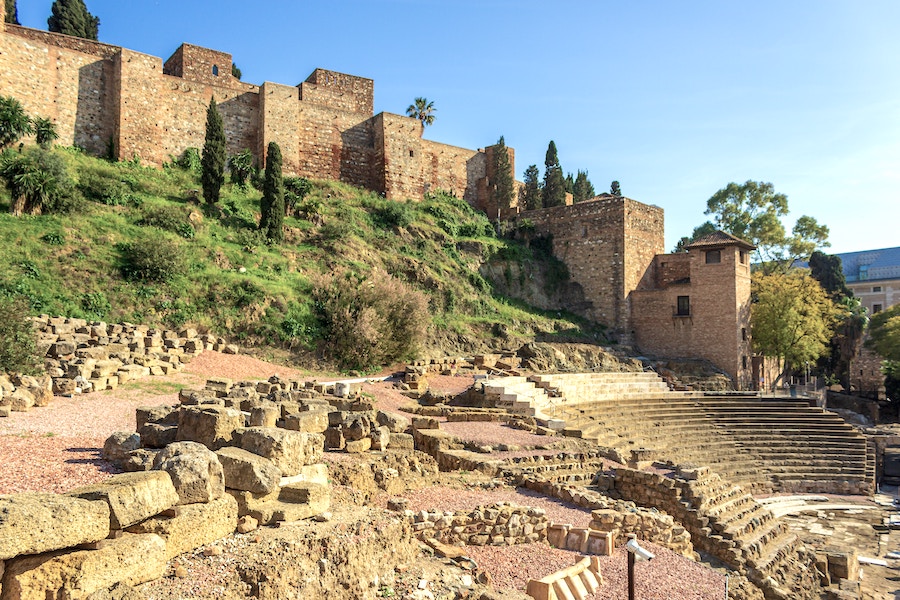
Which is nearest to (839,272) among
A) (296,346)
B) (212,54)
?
(296,346)

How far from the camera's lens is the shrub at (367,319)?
2153 centimetres

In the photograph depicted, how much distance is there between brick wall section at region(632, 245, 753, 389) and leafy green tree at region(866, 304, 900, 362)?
11395 millimetres

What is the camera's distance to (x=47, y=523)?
12.3 ft

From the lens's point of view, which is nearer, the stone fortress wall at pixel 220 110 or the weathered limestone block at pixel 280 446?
the weathered limestone block at pixel 280 446

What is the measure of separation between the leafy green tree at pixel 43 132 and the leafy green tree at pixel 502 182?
78.8ft

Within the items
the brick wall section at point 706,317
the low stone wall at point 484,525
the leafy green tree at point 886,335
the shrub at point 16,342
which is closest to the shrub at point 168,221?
the shrub at point 16,342

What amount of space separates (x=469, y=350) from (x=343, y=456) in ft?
60.3

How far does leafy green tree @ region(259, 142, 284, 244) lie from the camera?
26.1 metres

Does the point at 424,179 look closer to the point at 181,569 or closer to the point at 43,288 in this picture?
the point at 43,288

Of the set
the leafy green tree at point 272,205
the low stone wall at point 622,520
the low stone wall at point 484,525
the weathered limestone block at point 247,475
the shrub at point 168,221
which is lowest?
the low stone wall at point 622,520

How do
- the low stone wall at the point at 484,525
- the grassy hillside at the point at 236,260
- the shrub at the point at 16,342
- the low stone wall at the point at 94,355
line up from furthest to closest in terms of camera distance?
1. the grassy hillside at the point at 236,260
2. the shrub at the point at 16,342
3. the low stone wall at the point at 94,355
4. the low stone wall at the point at 484,525

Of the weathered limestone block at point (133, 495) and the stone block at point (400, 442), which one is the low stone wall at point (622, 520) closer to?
the stone block at point (400, 442)

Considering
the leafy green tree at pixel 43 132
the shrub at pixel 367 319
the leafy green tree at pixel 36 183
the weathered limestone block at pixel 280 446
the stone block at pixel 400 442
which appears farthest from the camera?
the leafy green tree at pixel 43 132

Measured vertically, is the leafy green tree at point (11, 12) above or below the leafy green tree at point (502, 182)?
above
